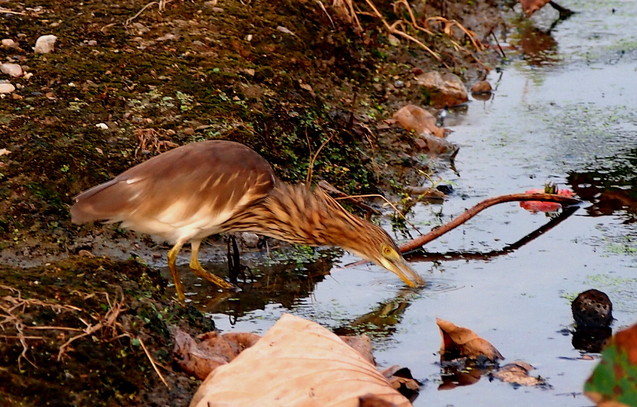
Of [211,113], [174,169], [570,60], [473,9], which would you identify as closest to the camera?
[174,169]

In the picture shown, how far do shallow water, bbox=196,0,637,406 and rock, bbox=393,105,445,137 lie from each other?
14 centimetres

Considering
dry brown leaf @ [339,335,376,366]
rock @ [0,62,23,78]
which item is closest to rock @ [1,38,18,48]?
rock @ [0,62,23,78]

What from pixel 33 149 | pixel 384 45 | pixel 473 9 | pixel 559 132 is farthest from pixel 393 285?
pixel 473 9

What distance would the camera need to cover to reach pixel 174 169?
4.94 metres

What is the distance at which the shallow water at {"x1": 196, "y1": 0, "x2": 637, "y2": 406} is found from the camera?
174 inches

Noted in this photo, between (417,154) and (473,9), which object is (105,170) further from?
(473,9)

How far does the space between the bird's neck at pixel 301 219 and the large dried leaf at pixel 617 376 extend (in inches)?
118

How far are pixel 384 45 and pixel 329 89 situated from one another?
49.5 inches

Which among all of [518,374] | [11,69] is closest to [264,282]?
[518,374]

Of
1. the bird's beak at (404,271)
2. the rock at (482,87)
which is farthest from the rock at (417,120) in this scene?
the bird's beak at (404,271)

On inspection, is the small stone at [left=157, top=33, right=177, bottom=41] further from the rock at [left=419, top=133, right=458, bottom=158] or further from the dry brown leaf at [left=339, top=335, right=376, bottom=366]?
the dry brown leaf at [left=339, top=335, right=376, bottom=366]

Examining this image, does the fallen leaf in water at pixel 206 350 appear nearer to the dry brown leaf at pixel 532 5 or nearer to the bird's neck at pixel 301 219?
the bird's neck at pixel 301 219

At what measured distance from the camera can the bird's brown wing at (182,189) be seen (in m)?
4.78

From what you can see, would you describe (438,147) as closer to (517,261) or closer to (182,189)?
(517,261)
